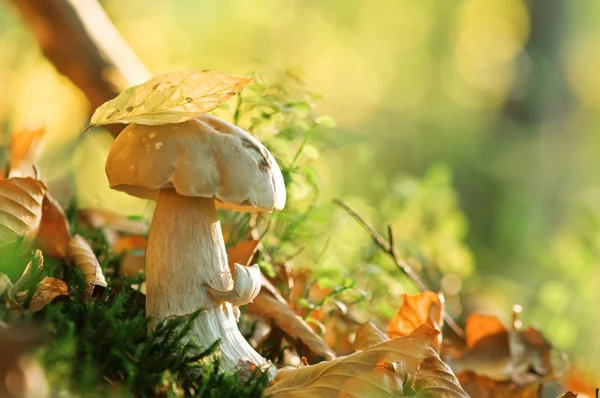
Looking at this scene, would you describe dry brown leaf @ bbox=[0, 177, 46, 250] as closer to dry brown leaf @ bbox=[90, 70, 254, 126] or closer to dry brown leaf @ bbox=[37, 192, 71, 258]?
dry brown leaf @ bbox=[37, 192, 71, 258]

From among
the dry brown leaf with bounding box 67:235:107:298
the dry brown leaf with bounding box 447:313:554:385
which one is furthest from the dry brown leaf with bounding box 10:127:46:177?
the dry brown leaf with bounding box 447:313:554:385

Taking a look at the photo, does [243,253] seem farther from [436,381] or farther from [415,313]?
[436,381]

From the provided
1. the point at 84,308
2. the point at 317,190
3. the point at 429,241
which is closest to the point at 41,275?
the point at 84,308

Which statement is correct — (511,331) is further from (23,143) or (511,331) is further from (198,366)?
(23,143)

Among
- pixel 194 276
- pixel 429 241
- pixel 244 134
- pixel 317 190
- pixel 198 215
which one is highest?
pixel 244 134

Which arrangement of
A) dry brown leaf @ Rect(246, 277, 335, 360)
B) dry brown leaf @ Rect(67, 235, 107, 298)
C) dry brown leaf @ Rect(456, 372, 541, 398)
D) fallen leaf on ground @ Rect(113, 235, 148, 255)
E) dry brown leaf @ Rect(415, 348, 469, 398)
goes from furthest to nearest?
fallen leaf on ground @ Rect(113, 235, 148, 255) < dry brown leaf @ Rect(456, 372, 541, 398) < dry brown leaf @ Rect(246, 277, 335, 360) < dry brown leaf @ Rect(67, 235, 107, 298) < dry brown leaf @ Rect(415, 348, 469, 398)

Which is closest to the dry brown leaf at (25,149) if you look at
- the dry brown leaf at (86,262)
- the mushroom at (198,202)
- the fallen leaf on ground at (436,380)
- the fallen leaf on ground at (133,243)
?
the fallen leaf on ground at (133,243)
